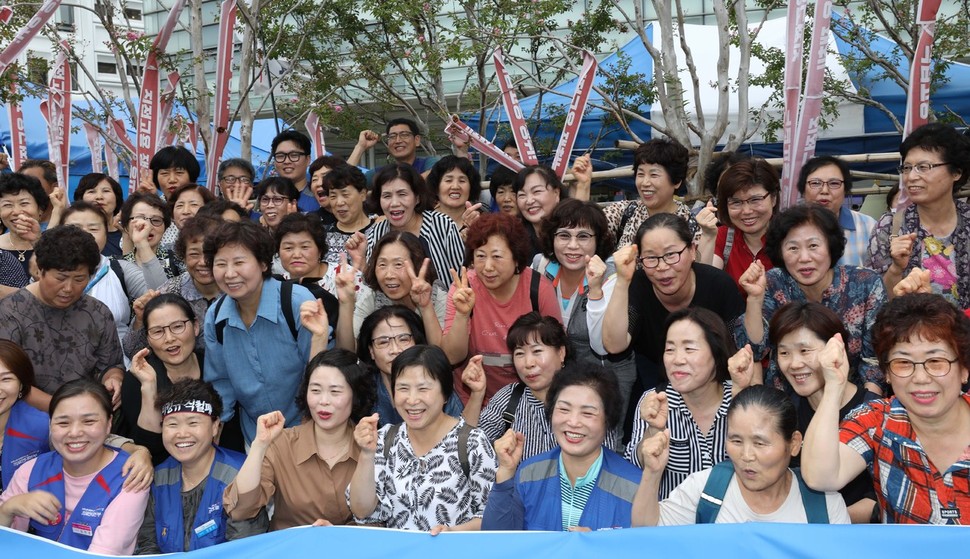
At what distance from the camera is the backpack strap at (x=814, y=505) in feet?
11.2

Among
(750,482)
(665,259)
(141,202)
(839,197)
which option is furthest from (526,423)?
(141,202)

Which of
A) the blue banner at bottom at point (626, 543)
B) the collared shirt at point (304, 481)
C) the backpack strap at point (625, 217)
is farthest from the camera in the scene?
the backpack strap at point (625, 217)

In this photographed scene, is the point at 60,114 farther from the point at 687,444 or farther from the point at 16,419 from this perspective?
the point at 687,444

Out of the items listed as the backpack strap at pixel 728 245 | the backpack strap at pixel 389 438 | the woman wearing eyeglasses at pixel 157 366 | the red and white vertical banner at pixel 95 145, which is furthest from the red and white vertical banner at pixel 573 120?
the red and white vertical banner at pixel 95 145

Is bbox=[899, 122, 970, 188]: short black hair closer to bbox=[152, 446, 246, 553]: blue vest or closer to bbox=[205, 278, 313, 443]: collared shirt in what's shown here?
bbox=[205, 278, 313, 443]: collared shirt

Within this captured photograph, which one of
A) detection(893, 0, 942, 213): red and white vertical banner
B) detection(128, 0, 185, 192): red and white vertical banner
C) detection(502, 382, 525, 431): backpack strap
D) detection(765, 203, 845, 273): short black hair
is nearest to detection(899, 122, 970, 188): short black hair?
detection(893, 0, 942, 213): red and white vertical banner

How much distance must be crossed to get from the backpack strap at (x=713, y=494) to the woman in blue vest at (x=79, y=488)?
2.45m

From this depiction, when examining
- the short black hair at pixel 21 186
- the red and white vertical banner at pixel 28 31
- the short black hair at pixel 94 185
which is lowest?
the short black hair at pixel 21 186

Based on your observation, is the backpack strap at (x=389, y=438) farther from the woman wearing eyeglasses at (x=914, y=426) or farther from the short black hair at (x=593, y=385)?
the woman wearing eyeglasses at (x=914, y=426)

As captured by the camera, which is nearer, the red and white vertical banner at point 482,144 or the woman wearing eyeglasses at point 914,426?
the woman wearing eyeglasses at point 914,426

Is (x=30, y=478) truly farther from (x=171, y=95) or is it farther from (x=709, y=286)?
(x=171, y=95)

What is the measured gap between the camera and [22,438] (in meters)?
4.53

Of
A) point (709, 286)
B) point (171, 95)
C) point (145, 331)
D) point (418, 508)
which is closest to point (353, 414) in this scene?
point (418, 508)

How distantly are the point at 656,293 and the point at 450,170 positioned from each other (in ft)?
7.31
